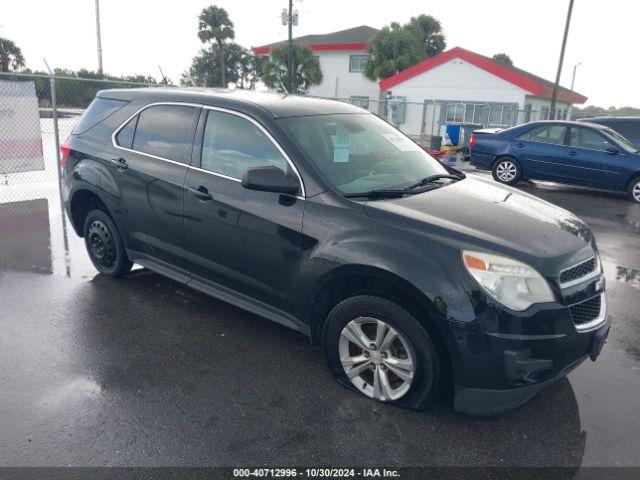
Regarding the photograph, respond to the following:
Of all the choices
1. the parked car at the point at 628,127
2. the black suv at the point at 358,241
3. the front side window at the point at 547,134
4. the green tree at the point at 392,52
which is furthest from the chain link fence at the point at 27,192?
the green tree at the point at 392,52

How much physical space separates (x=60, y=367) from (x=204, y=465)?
5.10ft

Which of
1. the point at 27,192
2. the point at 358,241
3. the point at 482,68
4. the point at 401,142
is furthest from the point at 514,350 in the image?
the point at 482,68

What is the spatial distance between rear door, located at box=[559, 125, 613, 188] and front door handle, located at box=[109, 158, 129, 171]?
9.38 metres

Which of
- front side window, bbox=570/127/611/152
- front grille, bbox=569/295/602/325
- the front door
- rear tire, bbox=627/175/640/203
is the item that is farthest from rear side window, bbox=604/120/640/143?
the front door

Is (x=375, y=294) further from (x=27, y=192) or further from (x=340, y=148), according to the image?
(x=27, y=192)

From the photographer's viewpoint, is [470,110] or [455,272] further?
[470,110]

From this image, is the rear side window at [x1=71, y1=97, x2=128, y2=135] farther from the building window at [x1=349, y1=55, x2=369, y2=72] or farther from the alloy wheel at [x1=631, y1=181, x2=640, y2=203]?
the building window at [x1=349, y1=55, x2=369, y2=72]

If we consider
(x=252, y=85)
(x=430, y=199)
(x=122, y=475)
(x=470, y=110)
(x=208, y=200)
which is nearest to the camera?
(x=122, y=475)

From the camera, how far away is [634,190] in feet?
33.4

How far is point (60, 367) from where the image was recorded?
352 cm

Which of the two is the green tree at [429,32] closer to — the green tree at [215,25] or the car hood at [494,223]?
the green tree at [215,25]

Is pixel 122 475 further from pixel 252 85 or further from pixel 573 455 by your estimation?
pixel 252 85

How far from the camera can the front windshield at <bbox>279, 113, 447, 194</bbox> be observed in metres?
3.46

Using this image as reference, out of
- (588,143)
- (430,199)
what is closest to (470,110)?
(588,143)
